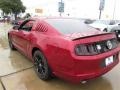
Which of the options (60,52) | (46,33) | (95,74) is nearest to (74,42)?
(60,52)

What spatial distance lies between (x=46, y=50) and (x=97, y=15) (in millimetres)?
35808

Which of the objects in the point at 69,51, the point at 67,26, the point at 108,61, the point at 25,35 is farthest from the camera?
the point at 25,35

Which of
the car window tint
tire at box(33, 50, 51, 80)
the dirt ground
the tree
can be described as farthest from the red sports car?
the tree

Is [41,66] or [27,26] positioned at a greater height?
[27,26]

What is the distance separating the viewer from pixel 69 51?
2.75 m

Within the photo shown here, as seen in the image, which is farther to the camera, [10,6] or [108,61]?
[10,6]

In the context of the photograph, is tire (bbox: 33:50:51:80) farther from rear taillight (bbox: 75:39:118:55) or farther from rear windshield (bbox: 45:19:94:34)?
rear taillight (bbox: 75:39:118:55)

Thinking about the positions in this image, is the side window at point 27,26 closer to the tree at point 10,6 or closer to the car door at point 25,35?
the car door at point 25,35

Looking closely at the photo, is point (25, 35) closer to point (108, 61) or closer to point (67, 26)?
point (67, 26)

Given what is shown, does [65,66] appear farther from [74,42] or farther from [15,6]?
[15,6]

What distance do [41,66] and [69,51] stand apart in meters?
1.20

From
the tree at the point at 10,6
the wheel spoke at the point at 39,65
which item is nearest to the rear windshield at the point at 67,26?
the wheel spoke at the point at 39,65

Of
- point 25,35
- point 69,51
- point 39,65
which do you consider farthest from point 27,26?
point 69,51

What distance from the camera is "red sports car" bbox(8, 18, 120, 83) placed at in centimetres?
277
